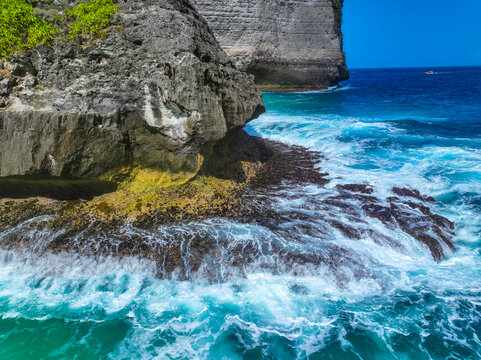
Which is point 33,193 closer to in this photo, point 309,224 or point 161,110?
point 161,110

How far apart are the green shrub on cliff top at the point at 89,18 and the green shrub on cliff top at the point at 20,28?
498mm

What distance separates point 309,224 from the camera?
7.09 metres

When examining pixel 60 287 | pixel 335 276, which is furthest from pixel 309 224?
pixel 60 287

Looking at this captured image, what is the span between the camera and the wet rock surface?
19.6ft

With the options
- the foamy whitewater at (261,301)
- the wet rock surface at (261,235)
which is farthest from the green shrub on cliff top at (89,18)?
the foamy whitewater at (261,301)

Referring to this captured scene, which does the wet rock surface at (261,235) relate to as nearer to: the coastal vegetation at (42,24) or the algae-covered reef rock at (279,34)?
the coastal vegetation at (42,24)

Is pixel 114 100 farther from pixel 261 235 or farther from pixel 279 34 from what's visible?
pixel 279 34

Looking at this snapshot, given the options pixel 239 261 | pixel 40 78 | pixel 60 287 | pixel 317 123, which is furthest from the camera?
pixel 317 123

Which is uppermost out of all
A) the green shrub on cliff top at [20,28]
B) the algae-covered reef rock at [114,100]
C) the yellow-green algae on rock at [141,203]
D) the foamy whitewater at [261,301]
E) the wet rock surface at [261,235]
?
the green shrub on cliff top at [20,28]

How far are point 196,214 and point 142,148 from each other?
216 cm

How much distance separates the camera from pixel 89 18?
752 centimetres

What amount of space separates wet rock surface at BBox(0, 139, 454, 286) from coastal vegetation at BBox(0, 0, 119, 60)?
3776 millimetres

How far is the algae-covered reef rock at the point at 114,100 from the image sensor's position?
6.80m

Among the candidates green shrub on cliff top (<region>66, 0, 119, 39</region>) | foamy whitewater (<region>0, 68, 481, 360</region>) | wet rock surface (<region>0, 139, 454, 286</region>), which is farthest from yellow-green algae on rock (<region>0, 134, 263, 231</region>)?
green shrub on cliff top (<region>66, 0, 119, 39</region>)
